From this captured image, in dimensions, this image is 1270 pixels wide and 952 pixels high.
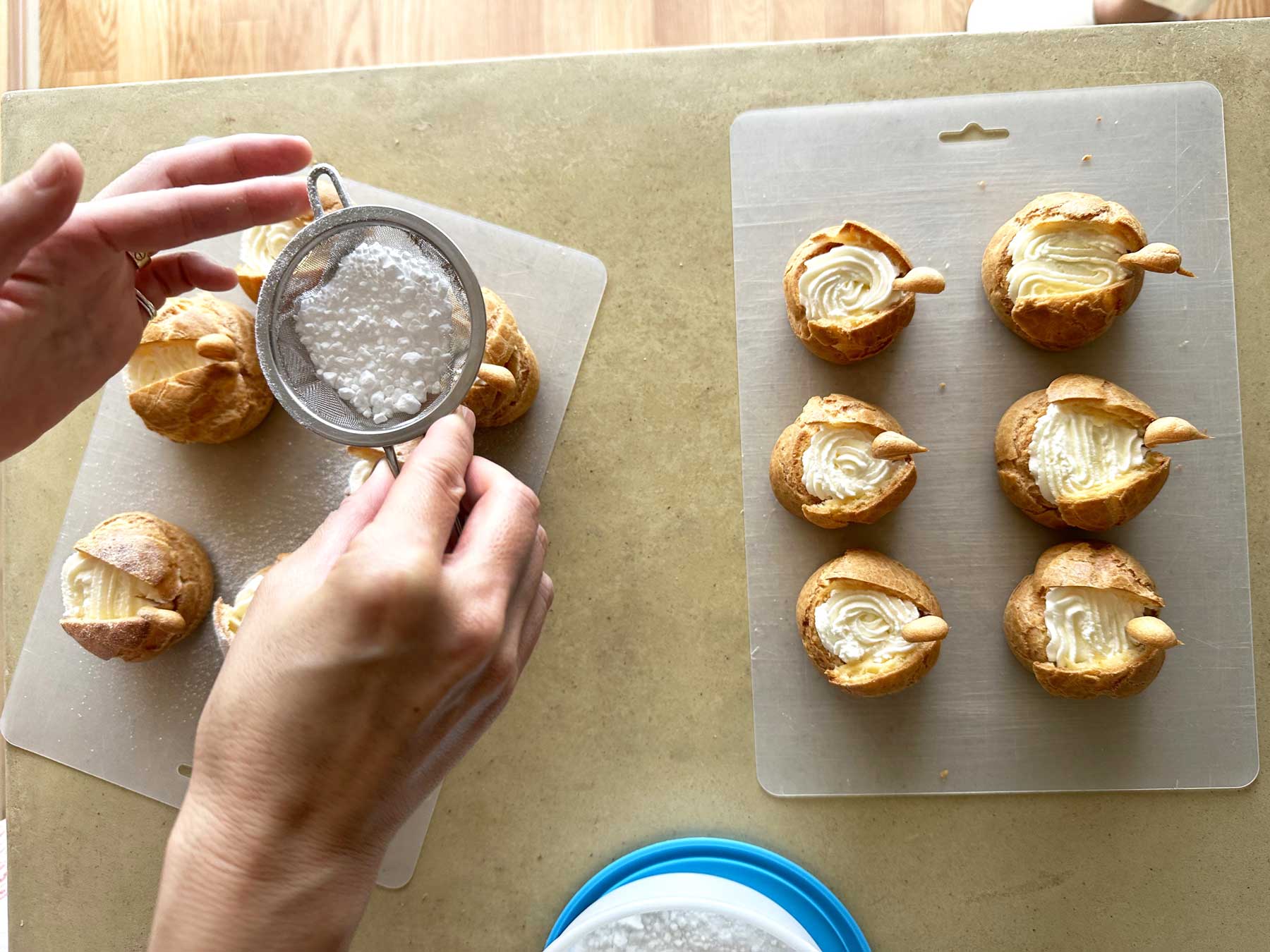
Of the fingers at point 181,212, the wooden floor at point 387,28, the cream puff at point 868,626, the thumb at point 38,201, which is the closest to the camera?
the thumb at point 38,201

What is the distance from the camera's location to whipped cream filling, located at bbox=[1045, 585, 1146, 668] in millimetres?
1461

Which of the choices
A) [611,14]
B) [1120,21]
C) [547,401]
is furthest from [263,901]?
[1120,21]

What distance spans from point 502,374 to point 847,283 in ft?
1.99

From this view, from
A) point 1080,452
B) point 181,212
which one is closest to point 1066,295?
point 1080,452

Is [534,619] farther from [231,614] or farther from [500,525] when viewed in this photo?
[231,614]

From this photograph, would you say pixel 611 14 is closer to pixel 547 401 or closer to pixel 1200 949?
pixel 547 401

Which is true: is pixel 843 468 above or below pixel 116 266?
below

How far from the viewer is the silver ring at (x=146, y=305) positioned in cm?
146

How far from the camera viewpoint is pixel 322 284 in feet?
4.40

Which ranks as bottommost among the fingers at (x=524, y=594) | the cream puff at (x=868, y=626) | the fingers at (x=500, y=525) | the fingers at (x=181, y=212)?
the cream puff at (x=868, y=626)

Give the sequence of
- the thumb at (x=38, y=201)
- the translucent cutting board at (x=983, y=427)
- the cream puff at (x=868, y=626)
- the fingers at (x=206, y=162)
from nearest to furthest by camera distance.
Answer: the thumb at (x=38, y=201) < the fingers at (x=206, y=162) < the cream puff at (x=868, y=626) < the translucent cutting board at (x=983, y=427)

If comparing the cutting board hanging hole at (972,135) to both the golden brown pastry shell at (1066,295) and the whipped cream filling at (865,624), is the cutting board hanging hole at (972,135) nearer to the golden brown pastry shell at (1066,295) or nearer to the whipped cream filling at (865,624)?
the golden brown pastry shell at (1066,295)

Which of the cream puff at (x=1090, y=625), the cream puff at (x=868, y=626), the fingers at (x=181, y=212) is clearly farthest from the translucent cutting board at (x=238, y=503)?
the cream puff at (x=1090, y=625)

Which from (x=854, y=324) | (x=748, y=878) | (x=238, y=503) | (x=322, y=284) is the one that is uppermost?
(x=322, y=284)
